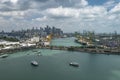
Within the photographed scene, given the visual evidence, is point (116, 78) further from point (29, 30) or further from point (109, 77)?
point (29, 30)

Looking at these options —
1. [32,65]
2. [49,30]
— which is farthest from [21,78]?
[49,30]

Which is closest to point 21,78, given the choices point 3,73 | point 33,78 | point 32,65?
point 33,78

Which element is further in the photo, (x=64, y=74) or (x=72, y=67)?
(x=72, y=67)

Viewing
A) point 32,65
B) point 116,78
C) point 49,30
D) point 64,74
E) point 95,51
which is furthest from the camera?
point 49,30

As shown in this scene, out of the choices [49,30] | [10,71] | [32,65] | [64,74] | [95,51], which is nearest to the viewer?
[64,74]

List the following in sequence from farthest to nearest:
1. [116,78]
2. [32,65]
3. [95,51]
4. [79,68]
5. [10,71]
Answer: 1. [95,51]
2. [32,65]
3. [79,68]
4. [10,71]
5. [116,78]

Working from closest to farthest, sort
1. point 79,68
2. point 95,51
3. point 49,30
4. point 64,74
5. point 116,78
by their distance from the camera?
1. point 116,78
2. point 64,74
3. point 79,68
4. point 95,51
5. point 49,30

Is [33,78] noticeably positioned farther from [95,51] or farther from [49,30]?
[49,30]

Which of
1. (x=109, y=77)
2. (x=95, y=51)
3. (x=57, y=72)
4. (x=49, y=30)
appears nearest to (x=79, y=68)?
(x=57, y=72)
